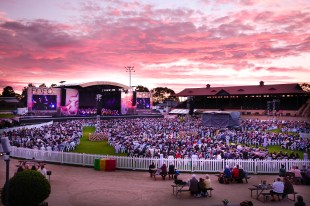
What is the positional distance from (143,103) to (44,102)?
2468 cm

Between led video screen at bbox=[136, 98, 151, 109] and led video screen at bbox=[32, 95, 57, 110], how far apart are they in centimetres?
2085

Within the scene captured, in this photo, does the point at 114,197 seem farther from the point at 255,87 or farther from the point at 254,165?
the point at 255,87

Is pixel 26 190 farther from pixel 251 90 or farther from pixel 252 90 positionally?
pixel 251 90

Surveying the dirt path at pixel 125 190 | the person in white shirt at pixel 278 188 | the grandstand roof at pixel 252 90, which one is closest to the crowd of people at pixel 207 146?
the dirt path at pixel 125 190

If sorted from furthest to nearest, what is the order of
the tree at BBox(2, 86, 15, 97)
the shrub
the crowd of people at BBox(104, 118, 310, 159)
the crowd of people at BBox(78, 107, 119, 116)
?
the tree at BBox(2, 86, 15, 97), the crowd of people at BBox(78, 107, 119, 116), the crowd of people at BBox(104, 118, 310, 159), the shrub

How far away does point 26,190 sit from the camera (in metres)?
9.20

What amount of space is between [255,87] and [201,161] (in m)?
60.1

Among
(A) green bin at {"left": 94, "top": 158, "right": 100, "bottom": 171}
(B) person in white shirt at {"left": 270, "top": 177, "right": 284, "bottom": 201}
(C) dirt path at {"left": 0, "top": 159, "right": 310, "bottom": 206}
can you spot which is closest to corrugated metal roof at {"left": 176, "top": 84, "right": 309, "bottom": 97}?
(C) dirt path at {"left": 0, "top": 159, "right": 310, "bottom": 206}

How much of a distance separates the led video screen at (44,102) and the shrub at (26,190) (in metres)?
52.7

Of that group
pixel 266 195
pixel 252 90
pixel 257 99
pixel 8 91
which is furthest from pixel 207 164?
pixel 8 91

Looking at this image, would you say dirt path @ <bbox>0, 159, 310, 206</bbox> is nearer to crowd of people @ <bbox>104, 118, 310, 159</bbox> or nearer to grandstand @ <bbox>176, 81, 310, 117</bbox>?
crowd of people @ <bbox>104, 118, 310, 159</bbox>

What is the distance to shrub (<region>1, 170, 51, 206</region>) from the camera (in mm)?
9172

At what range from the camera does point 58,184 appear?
A: 13977 millimetres

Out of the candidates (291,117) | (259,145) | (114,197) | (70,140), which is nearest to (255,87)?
(291,117)
